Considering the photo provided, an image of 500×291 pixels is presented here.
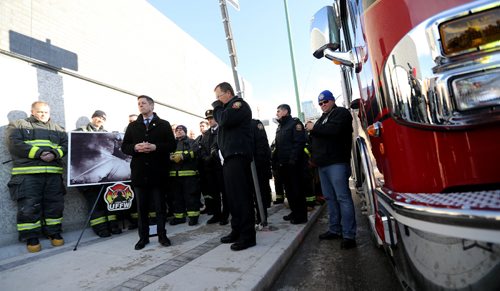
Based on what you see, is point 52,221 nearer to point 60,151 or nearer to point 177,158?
point 60,151

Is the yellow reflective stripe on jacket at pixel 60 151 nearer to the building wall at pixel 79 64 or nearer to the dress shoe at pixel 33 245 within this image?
the building wall at pixel 79 64

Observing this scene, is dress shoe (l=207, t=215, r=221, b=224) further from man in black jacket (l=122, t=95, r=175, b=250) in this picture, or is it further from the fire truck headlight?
the fire truck headlight

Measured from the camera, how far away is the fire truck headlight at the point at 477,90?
1.15 meters

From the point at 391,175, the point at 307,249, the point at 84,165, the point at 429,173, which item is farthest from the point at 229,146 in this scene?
the point at 84,165

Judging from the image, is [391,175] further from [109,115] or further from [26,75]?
[109,115]

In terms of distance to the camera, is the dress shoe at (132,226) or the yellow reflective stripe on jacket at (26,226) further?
the dress shoe at (132,226)

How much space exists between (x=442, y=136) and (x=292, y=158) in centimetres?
334

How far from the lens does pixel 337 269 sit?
2.85 meters

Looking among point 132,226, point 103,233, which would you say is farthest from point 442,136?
point 132,226

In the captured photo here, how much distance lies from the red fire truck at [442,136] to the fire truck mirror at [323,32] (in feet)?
2.48

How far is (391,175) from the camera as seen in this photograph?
1.57m

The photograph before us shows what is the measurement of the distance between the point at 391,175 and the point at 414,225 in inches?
16.2

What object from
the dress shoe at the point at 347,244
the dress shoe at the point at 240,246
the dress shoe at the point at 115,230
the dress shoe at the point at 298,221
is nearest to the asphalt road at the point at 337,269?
the dress shoe at the point at 347,244

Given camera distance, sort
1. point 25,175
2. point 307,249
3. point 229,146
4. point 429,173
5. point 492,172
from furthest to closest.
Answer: point 25,175 < point 307,249 < point 229,146 < point 429,173 < point 492,172
